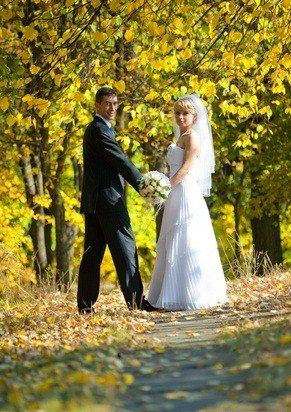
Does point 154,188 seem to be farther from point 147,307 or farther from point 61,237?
point 61,237

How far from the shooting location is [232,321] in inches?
432

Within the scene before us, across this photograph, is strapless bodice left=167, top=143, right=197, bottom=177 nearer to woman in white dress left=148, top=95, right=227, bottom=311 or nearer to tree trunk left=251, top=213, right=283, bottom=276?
woman in white dress left=148, top=95, right=227, bottom=311

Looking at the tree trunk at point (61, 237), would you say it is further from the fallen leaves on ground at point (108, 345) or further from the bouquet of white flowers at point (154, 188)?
the bouquet of white flowers at point (154, 188)

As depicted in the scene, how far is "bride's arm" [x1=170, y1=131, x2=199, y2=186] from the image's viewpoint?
12828mm

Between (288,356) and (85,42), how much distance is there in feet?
39.8

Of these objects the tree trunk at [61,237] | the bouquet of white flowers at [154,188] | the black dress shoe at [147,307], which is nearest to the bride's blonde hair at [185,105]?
the bouquet of white flowers at [154,188]

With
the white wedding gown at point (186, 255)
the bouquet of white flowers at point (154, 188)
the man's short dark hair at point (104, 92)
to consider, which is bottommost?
the white wedding gown at point (186, 255)

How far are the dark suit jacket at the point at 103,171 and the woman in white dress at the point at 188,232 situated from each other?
0.89 metres

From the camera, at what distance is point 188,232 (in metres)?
12.9

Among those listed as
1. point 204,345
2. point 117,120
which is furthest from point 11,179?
point 204,345

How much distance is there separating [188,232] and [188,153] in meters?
0.88

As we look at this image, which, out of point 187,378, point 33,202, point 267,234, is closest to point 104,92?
point 187,378

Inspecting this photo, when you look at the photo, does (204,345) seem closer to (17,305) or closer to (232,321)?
(232,321)

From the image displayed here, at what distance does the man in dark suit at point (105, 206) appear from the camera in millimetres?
12094
